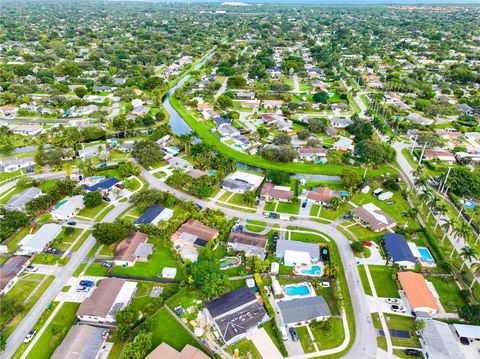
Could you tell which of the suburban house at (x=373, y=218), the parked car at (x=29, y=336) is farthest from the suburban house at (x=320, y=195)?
the parked car at (x=29, y=336)

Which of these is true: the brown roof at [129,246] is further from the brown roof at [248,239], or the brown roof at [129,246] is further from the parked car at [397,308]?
the parked car at [397,308]

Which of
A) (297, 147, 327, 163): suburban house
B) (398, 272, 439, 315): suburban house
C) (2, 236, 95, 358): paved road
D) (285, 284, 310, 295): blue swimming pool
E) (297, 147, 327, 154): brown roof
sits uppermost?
(398, 272, 439, 315): suburban house

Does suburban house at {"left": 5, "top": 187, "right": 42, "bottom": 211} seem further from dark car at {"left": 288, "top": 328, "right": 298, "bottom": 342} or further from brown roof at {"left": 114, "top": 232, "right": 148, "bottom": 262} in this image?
Answer: dark car at {"left": 288, "top": 328, "right": 298, "bottom": 342}

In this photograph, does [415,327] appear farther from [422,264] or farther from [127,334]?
[127,334]

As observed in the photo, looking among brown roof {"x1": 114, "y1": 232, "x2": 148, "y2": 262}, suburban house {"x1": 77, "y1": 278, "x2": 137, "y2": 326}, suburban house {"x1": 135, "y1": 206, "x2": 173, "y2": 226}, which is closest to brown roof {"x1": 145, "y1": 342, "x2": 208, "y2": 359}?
suburban house {"x1": 77, "y1": 278, "x2": 137, "y2": 326}

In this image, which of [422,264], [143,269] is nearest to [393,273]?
[422,264]

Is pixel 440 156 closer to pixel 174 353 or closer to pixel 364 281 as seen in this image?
pixel 364 281
